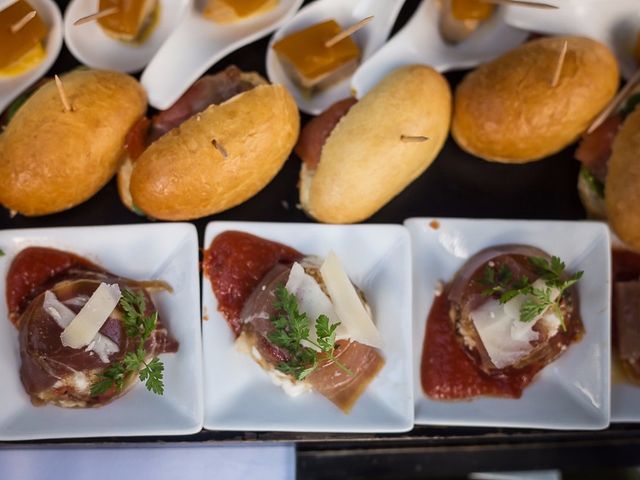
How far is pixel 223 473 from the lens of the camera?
2.35m

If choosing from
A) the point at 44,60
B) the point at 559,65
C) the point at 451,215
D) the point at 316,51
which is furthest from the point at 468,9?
the point at 44,60

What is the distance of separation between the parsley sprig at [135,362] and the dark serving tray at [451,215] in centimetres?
45

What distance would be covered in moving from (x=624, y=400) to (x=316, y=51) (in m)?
1.69

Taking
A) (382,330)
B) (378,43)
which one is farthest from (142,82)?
(382,330)

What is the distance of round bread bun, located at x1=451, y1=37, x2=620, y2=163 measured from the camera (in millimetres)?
2273

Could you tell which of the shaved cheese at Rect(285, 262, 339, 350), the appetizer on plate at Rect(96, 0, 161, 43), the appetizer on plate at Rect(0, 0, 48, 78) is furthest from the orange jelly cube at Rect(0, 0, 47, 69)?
the shaved cheese at Rect(285, 262, 339, 350)

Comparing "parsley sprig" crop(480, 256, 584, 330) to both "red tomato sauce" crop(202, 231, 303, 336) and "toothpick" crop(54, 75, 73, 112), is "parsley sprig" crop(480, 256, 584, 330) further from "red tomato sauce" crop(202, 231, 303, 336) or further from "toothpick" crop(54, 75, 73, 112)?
"toothpick" crop(54, 75, 73, 112)

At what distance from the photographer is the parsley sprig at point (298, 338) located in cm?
200

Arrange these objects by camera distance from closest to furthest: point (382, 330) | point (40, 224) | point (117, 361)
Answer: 1. point (117, 361)
2. point (382, 330)
3. point (40, 224)

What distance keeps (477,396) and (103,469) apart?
1.37m

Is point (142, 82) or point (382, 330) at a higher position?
point (142, 82)

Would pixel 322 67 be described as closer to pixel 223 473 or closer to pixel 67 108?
pixel 67 108

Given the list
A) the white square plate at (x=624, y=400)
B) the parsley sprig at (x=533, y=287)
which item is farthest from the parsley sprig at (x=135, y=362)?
the white square plate at (x=624, y=400)

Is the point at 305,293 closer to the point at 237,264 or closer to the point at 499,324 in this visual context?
the point at 237,264
